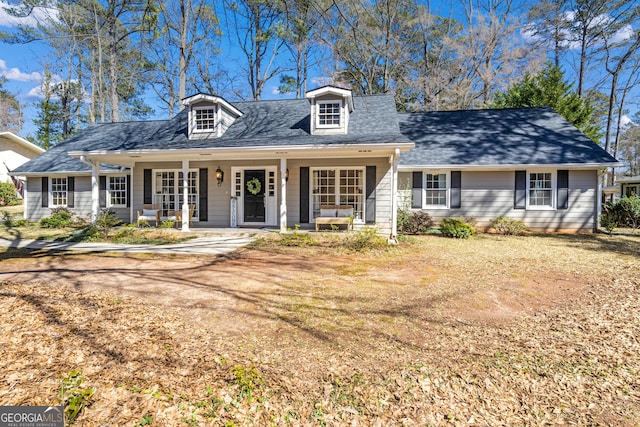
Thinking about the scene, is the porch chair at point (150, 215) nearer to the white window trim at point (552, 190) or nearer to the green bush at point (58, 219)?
the green bush at point (58, 219)

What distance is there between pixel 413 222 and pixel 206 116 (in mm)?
8583

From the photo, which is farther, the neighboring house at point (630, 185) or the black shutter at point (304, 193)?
the neighboring house at point (630, 185)

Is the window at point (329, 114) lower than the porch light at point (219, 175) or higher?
higher

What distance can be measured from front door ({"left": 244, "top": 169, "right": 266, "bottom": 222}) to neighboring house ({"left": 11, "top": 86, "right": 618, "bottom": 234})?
4 centimetres

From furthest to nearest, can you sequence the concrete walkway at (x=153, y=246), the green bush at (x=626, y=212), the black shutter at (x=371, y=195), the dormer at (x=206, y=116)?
the green bush at (x=626, y=212)
the dormer at (x=206, y=116)
the black shutter at (x=371, y=195)
the concrete walkway at (x=153, y=246)

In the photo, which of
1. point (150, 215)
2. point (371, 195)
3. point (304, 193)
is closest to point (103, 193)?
point (150, 215)

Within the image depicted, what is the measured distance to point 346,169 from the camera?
11.0 meters

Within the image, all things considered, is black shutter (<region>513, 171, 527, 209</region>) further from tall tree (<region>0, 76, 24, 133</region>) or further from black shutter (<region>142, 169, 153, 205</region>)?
tall tree (<region>0, 76, 24, 133</region>)

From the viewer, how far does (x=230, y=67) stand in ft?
74.4

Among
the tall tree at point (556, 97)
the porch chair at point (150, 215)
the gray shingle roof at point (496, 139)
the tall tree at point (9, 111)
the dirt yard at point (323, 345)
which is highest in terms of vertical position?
the tall tree at point (9, 111)

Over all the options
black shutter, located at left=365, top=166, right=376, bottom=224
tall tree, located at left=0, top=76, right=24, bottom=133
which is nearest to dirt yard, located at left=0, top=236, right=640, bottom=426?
black shutter, located at left=365, top=166, right=376, bottom=224

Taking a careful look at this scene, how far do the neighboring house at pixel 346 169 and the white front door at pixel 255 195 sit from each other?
0.04 m

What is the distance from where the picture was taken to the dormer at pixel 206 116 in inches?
468

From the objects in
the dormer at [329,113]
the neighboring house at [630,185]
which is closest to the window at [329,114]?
the dormer at [329,113]
